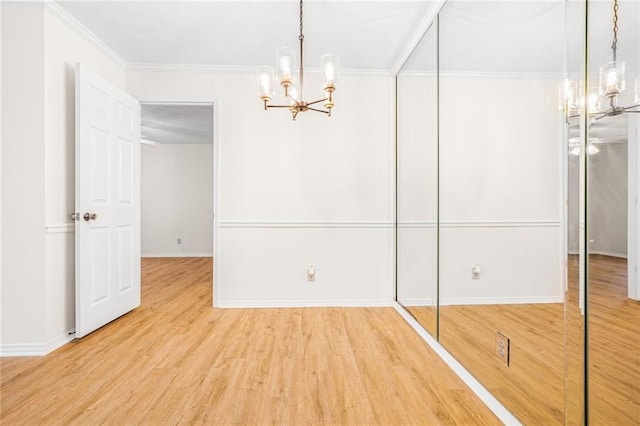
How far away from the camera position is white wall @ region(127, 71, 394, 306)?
11.6 ft

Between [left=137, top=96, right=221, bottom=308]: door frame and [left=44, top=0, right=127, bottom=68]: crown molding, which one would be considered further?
[left=137, top=96, right=221, bottom=308]: door frame

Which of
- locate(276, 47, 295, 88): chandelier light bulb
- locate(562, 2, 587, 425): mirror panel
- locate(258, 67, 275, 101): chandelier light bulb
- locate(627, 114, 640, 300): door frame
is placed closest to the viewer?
locate(627, 114, 640, 300): door frame

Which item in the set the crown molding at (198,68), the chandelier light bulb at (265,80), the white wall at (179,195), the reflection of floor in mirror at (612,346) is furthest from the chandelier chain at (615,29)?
the white wall at (179,195)

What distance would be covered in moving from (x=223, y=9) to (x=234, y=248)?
212 cm

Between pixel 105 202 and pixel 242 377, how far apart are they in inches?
76.5

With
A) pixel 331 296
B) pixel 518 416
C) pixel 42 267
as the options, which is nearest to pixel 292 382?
pixel 518 416

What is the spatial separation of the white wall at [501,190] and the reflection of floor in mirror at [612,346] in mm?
177

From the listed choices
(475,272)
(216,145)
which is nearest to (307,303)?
(216,145)

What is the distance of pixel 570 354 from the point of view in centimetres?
124

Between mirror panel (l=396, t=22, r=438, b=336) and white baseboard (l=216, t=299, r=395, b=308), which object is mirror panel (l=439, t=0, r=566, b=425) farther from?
white baseboard (l=216, t=299, r=395, b=308)

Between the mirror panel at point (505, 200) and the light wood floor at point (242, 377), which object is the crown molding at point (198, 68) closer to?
the mirror panel at point (505, 200)

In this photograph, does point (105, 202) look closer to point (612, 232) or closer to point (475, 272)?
point (475, 272)

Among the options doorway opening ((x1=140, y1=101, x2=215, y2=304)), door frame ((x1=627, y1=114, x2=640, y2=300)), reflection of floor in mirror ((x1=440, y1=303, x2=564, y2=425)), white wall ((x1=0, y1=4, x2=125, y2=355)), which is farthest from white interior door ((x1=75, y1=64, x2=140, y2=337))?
doorway opening ((x1=140, y1=101, x2=215, y2=304))

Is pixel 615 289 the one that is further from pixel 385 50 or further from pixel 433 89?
pixel 385 50
